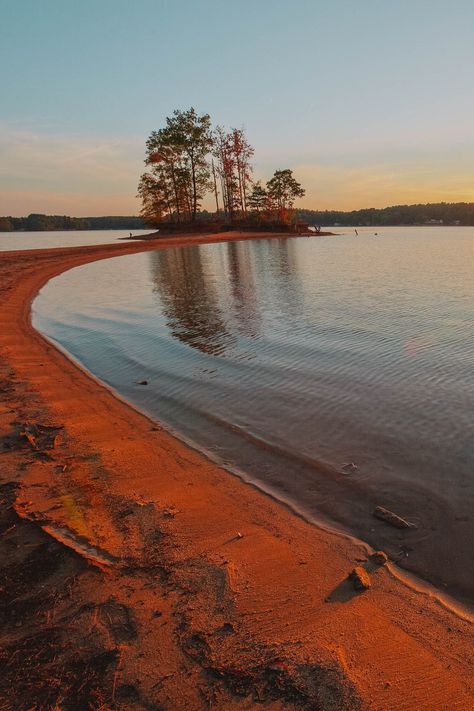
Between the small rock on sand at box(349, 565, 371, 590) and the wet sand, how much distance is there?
0.05 m

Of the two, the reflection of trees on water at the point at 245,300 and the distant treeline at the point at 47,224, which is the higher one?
the distant treeline at the point at 47,224

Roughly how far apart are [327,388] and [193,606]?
5.41 metres

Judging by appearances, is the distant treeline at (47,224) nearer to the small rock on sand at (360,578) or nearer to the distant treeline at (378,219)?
the distant treeline at (378,219)

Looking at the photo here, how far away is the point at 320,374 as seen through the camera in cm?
870

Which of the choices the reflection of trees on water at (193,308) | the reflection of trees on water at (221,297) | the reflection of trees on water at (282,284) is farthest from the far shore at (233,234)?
the reflection of trees on water at (193,308)

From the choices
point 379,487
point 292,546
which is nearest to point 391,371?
point 379,487

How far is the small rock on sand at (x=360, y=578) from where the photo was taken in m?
3.35

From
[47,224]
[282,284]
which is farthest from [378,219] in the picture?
[282,284]

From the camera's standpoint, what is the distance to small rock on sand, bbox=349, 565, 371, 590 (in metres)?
3.35

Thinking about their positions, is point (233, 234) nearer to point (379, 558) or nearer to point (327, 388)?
point (327, 388)

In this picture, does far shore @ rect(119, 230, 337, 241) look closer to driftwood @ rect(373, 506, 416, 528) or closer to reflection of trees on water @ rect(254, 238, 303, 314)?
reflection of trees on water @ rect(254, 238, 303, 314)

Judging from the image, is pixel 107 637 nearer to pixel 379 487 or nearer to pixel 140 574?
pixel 140 574

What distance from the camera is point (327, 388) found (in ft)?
26.1

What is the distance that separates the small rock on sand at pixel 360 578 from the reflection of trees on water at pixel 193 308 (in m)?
7.69
